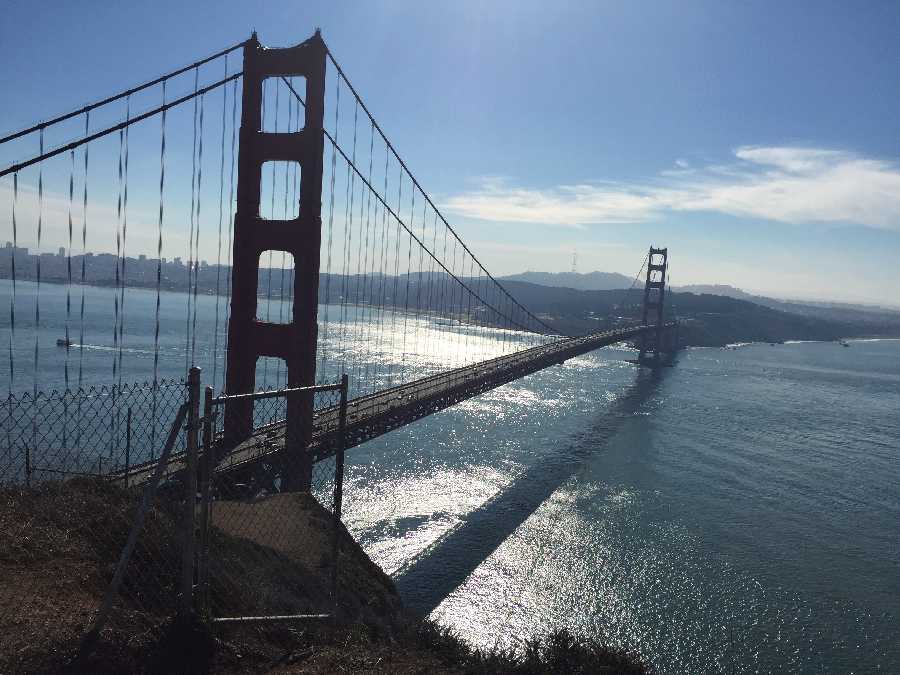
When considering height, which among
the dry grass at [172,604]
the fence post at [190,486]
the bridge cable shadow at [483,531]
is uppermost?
the fence post at [190,486]

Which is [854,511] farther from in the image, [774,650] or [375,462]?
[375,462]

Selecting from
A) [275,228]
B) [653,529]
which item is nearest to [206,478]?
[275,228]

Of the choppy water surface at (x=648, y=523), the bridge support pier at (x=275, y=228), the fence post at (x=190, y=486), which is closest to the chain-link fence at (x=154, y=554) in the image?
the fence post at (x=190, y=486)

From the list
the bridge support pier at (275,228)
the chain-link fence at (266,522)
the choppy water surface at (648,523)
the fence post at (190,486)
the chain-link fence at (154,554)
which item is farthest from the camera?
the choppy water surface at (648,523)

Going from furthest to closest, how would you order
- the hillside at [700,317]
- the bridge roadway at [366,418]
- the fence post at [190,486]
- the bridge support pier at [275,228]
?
1. the hillside at [700,317]
2. the bridge support pier at [275,228]
3. the bridge roadway at [366,418]
4. the fence post at [190,486]

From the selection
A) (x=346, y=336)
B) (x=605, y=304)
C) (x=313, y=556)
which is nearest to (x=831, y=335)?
(x=605, y=304)

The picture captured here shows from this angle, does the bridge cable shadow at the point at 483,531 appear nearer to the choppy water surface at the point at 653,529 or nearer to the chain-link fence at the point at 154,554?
the choppy water surface at the point at 653,529

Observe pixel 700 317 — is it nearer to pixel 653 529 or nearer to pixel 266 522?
pixel 653 529
